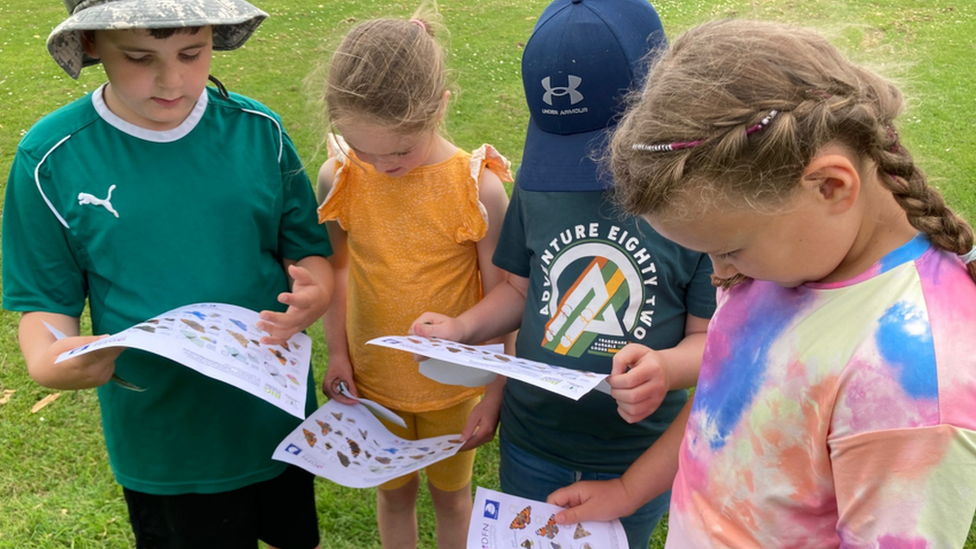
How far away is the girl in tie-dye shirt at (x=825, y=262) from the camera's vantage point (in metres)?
0.97

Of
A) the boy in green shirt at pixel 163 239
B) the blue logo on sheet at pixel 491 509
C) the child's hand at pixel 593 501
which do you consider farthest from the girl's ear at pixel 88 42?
the child's hand at pixel 593 501

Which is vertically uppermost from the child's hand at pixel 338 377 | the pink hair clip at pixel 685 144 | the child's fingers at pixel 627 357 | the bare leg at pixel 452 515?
the pink hair clip at pixel 685 144

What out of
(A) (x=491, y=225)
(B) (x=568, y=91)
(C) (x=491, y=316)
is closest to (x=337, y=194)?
(A) (x=491, y=225)

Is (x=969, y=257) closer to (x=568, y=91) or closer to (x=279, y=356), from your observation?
(x=568, y=91)

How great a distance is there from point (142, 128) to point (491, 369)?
102 centimetres

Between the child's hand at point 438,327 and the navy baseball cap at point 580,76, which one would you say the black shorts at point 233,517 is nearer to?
the child's hand at point 438,327

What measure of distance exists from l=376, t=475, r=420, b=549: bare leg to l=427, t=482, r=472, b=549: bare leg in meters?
0.08

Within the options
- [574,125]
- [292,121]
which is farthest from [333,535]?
[292,121]

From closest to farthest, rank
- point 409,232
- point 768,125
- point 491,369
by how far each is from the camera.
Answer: point 768,125
point 491,369
point 409,232

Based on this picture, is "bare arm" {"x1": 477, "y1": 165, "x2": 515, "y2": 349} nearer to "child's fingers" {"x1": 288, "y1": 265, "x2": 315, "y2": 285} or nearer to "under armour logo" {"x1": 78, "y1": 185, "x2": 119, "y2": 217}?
"child's fingers" {"x1": 288, "y1": 265, "x2": 315, "y2": 285}

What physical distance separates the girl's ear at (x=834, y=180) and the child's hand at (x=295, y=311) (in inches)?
48.8

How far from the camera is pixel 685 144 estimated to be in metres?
1.05

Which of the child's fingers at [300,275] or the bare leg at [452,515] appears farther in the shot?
the bare leg at [452,515]

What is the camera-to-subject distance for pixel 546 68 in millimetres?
1681
